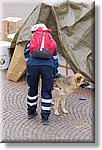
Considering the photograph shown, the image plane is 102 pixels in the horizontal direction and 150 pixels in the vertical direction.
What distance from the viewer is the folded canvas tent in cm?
709

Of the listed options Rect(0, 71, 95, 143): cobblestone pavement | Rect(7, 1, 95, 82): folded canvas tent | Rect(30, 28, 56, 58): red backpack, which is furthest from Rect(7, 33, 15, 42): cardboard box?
Rect(30, 28, 56, 58): red backpack

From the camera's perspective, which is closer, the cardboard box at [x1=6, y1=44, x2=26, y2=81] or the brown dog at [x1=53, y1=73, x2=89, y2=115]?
the brown dog at [x1=53, y1=73, x2=89, y2=115]

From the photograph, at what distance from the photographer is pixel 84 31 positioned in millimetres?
7137

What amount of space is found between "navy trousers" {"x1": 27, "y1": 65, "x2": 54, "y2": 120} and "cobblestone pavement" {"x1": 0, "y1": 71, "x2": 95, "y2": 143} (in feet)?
0.73

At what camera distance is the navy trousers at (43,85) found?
5418mm

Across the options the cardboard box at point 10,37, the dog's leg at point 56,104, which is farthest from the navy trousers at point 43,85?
the cardboard box at point 10,37

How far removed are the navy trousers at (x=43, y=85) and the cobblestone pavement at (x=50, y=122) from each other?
22 cm

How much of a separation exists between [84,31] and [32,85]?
2.01 m

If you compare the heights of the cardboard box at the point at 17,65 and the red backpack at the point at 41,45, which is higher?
the red backpack at the point at 41,45

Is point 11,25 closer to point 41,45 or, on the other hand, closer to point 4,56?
point 4,56

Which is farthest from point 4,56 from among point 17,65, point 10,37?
point 17,65

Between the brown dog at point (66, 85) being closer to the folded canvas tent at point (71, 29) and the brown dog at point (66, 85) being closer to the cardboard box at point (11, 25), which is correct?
the folded canvas tent at point (71, 29)

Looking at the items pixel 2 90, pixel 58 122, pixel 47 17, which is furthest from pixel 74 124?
pixel 47 17

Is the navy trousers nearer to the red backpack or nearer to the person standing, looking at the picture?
the person standing
